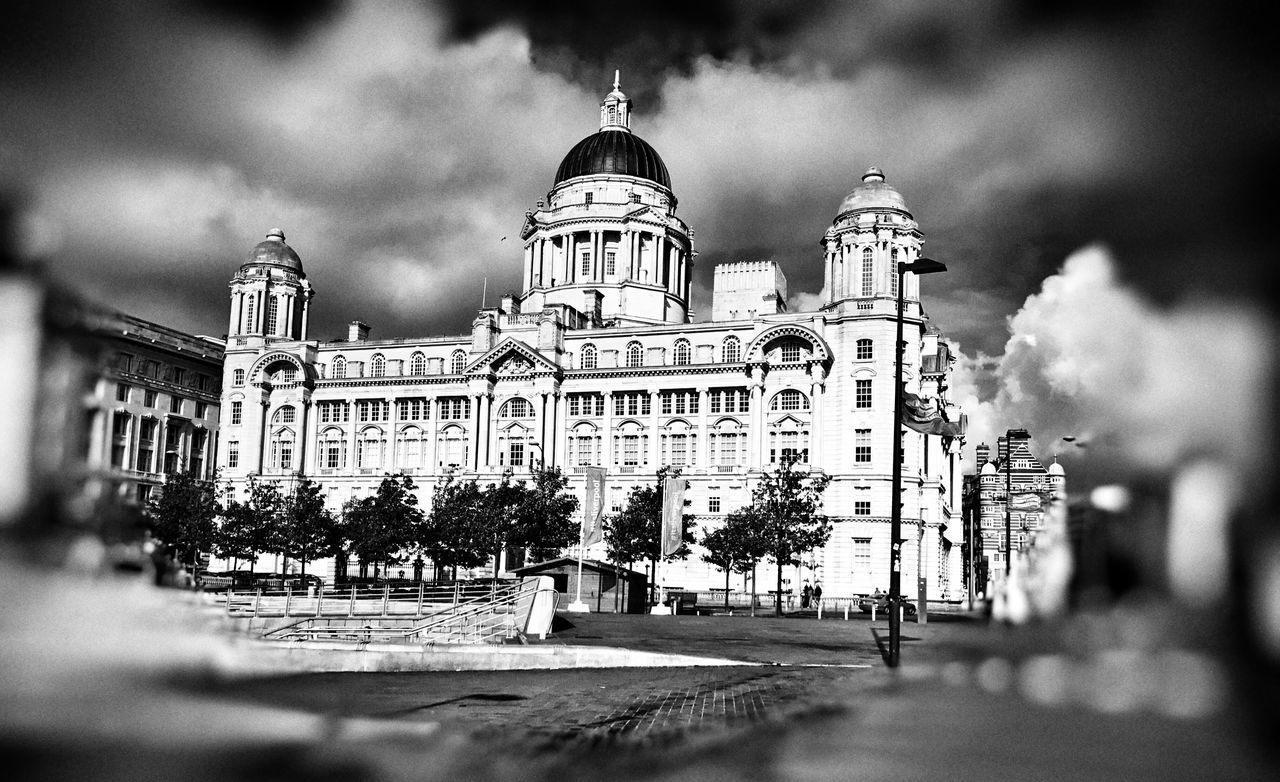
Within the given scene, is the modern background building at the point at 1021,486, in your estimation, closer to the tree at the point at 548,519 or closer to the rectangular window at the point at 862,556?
the tree at the point at 548,519

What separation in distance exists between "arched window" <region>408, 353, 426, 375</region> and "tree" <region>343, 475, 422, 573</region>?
86.4ft

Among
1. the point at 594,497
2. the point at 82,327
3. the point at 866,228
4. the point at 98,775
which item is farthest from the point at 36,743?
the point at 866,228

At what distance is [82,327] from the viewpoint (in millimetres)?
3641

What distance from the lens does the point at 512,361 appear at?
4309 inches

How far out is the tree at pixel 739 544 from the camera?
76625mm


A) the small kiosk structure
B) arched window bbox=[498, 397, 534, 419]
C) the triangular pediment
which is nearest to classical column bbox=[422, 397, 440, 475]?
the triangular pediment

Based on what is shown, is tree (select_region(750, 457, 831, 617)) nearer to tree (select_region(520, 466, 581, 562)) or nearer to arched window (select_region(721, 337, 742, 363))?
tree (select_region(520, 466, 581, 562))

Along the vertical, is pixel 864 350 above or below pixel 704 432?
above

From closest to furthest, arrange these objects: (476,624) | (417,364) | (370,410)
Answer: (476,624), (370,410), (417,364)

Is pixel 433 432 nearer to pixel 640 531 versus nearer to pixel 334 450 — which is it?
pixel 334 450

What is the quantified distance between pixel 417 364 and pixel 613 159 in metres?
33.9

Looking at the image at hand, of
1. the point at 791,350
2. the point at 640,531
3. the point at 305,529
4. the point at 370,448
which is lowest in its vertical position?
the point at 305,529

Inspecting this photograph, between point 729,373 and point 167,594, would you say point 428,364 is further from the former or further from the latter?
point 167,594

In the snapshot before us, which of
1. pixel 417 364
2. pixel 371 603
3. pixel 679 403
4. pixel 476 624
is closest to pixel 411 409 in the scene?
pixel 417 364
